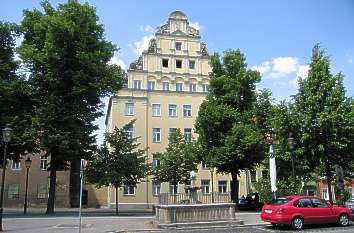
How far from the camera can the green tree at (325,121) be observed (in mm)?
23953

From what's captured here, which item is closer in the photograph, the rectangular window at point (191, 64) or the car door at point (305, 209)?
the car door at point (305, 209)

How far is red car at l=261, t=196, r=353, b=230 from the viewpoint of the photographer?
17.8 metres

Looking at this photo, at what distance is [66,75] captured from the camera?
2966 centimetres

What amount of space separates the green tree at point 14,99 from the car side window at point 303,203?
1820cm

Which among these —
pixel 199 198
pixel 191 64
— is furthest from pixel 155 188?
pixel 199 198

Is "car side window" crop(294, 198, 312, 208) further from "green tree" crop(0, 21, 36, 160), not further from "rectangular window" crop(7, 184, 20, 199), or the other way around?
"rectangular window" crop(7, 184, 20, 199)

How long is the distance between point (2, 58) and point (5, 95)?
3668mm

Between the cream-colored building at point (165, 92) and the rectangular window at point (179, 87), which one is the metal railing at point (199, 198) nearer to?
the cream-colored building at point (165, 92)

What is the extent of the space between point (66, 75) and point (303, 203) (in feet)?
63.9

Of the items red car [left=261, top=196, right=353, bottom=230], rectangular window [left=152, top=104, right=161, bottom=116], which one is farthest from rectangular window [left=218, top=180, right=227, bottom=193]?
red car [left=261, top=196, right=353, bottom=230]

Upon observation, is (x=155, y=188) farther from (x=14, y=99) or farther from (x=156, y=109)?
(x=14, y=99)

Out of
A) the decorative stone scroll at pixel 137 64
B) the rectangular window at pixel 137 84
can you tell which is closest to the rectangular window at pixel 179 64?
the decorative stone scroll at pixel 137 64

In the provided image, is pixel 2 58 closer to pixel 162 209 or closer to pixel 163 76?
pixel 162 209

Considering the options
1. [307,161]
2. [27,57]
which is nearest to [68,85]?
[27,57]
